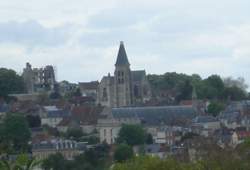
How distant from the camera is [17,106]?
120m

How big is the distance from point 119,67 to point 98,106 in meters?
5.24

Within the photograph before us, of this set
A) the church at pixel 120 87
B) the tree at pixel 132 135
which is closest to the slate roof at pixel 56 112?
the church at pixel 120 87

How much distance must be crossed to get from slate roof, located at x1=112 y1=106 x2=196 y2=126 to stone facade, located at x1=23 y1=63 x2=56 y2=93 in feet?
91.0

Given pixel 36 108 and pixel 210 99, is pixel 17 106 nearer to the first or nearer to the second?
pixel 36 108

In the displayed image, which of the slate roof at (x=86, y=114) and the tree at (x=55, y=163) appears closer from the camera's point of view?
the tree at (x=55, y=163)

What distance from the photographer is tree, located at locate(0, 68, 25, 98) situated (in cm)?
13000

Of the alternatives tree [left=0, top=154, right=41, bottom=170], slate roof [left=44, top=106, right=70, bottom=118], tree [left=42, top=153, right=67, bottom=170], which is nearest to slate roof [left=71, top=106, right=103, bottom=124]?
slate roof [left=44, top=106, right=70, bottom=118]

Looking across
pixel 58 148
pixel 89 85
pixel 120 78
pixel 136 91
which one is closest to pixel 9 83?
pixel 136 91

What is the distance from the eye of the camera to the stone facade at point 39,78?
5512 inches

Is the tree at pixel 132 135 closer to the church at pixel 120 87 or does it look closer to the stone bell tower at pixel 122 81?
the church at pixel 120 87

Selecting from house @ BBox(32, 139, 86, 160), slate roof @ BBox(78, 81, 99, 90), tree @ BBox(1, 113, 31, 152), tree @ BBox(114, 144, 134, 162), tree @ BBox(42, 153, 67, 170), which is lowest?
tree @ BBox(42, 153, 67, 170)

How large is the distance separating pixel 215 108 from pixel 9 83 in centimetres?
2239

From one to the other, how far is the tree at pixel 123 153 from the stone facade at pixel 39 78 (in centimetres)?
5309

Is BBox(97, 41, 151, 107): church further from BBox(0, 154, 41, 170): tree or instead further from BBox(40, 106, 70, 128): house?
BBox(0, 154, 41, 170): tree
